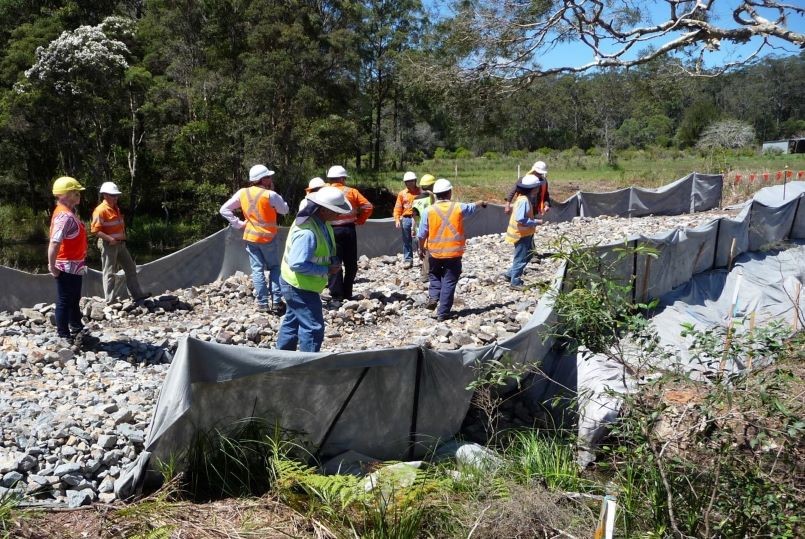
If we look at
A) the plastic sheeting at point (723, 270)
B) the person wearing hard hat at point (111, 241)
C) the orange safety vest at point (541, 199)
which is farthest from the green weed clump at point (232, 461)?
the orange safety vest at point (541, 199)

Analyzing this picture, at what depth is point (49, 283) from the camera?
7.52m

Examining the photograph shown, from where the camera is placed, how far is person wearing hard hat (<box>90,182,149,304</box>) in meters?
7.10

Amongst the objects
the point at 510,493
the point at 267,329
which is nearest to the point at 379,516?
the point at 510,493

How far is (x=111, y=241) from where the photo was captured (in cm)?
722

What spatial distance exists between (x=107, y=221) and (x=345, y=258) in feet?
8.63

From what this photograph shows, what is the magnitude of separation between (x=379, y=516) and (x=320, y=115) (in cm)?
1997

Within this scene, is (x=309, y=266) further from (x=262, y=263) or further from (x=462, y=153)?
(x=462, y=153)

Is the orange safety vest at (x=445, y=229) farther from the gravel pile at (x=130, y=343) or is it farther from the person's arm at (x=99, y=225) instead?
the person's arm at (x=99, y=225)

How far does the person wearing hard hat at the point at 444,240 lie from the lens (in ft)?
21.8

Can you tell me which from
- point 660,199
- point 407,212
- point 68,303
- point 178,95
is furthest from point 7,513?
point 178,95

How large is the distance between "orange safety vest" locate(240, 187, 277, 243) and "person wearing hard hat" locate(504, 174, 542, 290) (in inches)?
118

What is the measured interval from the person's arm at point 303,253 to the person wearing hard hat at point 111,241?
3.18 m

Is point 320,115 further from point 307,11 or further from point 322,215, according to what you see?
point 322,215

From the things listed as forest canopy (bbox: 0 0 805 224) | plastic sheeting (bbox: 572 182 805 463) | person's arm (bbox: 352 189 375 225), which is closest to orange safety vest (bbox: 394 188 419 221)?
person's arm (bbox: 352 189 375 225)
